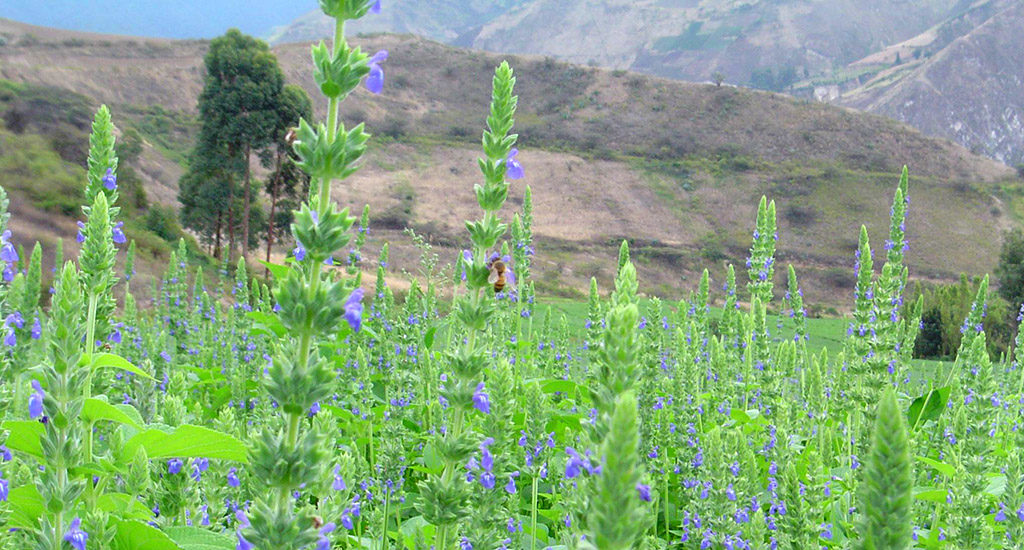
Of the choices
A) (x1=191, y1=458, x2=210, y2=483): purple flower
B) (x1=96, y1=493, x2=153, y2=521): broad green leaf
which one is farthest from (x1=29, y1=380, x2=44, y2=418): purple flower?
(x1=191, y1=458, x2=210, y2=483): purple flower

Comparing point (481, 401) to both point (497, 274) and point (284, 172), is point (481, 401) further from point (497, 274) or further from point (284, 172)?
point (284, 172)

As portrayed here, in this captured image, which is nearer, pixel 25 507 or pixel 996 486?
pixel 25 507

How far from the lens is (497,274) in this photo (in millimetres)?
2441

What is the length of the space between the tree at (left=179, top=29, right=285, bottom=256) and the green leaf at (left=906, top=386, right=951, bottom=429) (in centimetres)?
2460

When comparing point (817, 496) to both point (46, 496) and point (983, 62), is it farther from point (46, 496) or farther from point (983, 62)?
point (983, 62)

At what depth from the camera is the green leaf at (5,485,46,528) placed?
2059 millimetres

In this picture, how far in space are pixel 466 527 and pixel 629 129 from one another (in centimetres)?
8008

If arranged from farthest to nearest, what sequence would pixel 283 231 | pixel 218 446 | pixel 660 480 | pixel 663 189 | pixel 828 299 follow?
pixel 663 189, pixel 828 299, pixel 283 231, pixel 660 480, pixel 218 446

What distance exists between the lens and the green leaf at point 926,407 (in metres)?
5.35

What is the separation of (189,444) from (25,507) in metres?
0.60

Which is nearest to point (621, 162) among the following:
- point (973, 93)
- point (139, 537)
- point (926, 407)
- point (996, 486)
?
point (926, 407)

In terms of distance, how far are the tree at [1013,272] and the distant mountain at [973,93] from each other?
114 metres

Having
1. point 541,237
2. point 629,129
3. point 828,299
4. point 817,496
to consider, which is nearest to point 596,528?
point 817,496

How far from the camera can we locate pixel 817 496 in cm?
261
